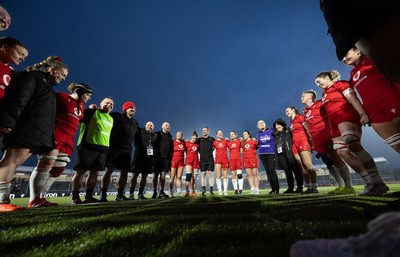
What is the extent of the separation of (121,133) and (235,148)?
20.3ft

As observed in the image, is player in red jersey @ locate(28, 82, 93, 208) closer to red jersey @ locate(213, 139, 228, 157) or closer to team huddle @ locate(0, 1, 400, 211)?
team huddle @ locate(0, 1, 400, 211)

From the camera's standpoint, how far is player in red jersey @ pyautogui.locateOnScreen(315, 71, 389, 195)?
330cm

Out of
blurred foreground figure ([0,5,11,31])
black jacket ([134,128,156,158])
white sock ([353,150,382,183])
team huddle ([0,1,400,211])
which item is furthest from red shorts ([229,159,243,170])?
blurred foreground figure ([0,5,11,31])

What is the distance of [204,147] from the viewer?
34.0ft

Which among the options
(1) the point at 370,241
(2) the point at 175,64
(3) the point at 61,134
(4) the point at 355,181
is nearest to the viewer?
(1) the point at 370,241

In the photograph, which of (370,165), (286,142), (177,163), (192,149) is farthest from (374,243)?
(192,149)

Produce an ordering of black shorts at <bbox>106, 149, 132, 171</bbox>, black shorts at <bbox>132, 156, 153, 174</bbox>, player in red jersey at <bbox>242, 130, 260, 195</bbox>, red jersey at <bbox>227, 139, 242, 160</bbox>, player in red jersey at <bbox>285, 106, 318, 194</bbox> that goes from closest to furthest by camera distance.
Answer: player in red jersey at <bbox>285, 106, 318, 194</bbox>
black shorts at <bbox>106, 149, 132, 171</bbox>
black shorts at <bbox>132, 156, 153, 174</bbox>
player in red jersey at <bbox>242, 130, 260, 195</bbox>
red jersey at <bbox>227, 139, 242, 160</bbox>

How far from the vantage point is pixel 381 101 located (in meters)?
2.89

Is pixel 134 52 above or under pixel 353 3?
above

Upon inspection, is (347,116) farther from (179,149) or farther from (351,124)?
(179,149)

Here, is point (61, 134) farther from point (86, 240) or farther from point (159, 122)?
point (159, 122)

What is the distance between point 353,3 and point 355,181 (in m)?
47.3

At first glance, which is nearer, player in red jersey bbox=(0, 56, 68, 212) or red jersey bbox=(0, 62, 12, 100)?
player in red jersey bbox=(0, 56, 68, 212)

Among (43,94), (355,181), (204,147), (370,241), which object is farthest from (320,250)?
(355,181)
